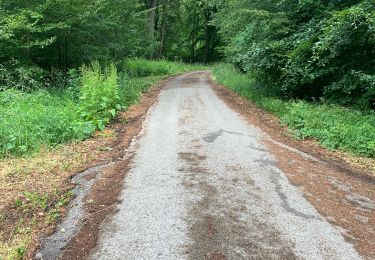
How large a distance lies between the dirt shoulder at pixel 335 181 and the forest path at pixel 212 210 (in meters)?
0.19

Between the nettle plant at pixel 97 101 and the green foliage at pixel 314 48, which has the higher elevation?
the green foliage at pixel 314 48

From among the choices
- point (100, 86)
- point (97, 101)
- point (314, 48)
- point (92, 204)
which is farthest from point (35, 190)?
point (314, 48)

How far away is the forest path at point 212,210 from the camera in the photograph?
4176 mm

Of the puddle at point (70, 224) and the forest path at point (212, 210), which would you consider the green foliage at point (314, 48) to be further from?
the puddle at point (70, 224)

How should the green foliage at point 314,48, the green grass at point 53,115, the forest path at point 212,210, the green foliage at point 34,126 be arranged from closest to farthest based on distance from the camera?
the forest path at point 212,210, the green foliage at point 34,126, the green grass at point 53,115, the green foliage at point 314,48

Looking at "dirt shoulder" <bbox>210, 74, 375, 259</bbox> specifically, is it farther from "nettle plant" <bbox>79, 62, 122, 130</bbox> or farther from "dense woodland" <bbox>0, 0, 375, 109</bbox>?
"nettle plant" <bbox>79, 62, 122, 130</bbox>

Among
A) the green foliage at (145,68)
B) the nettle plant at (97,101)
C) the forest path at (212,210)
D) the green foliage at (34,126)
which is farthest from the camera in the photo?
the green foliage at (145,68)

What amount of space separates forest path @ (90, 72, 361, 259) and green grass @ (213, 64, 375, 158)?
1.76 m

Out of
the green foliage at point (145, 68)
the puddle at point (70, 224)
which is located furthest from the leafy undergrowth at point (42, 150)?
the green foliage at point (145, 68)

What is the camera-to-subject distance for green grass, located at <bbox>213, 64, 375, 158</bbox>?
8369 millimetres

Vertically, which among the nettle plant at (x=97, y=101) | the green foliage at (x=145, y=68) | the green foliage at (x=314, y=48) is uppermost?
the green foliage at (x=314, y=48)

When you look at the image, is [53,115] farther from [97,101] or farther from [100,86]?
[100,86]

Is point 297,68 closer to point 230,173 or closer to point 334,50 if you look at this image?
point 334,50

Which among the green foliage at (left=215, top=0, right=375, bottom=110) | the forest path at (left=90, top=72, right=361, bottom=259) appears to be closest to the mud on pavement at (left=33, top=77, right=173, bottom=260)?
the forest path at (left=90, top=72, right=361, bottom=259)
